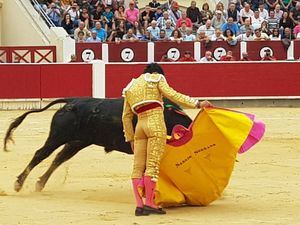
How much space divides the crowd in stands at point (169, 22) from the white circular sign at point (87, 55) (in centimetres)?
27

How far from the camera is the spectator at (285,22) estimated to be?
20719 millimetres

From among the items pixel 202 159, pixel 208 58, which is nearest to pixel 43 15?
pixel 208 58

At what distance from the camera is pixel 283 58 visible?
20.3m

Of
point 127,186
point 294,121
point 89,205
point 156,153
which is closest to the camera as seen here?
point 156,153

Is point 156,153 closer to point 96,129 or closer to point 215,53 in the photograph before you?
point 96,129

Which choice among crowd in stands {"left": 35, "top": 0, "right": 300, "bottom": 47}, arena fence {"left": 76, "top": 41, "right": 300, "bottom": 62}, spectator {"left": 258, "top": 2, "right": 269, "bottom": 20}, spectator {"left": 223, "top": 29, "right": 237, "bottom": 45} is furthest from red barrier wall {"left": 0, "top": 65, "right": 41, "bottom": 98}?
spectator {"left": 258, "top": 2, "right": 269, "bottom": 20}

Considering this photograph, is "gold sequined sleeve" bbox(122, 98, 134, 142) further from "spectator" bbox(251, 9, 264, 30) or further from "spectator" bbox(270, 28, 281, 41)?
"spectator" bbox(251, 9, 264, 30)

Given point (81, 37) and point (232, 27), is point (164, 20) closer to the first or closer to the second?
point (232, 27)

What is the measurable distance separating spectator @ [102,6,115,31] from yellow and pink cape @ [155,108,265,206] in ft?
42.1

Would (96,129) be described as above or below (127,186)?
above

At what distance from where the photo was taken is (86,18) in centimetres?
2042

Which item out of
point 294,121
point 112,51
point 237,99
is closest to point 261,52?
point 237,99

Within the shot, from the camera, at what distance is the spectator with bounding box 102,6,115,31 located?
2056cm

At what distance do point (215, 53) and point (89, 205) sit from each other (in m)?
12.5
